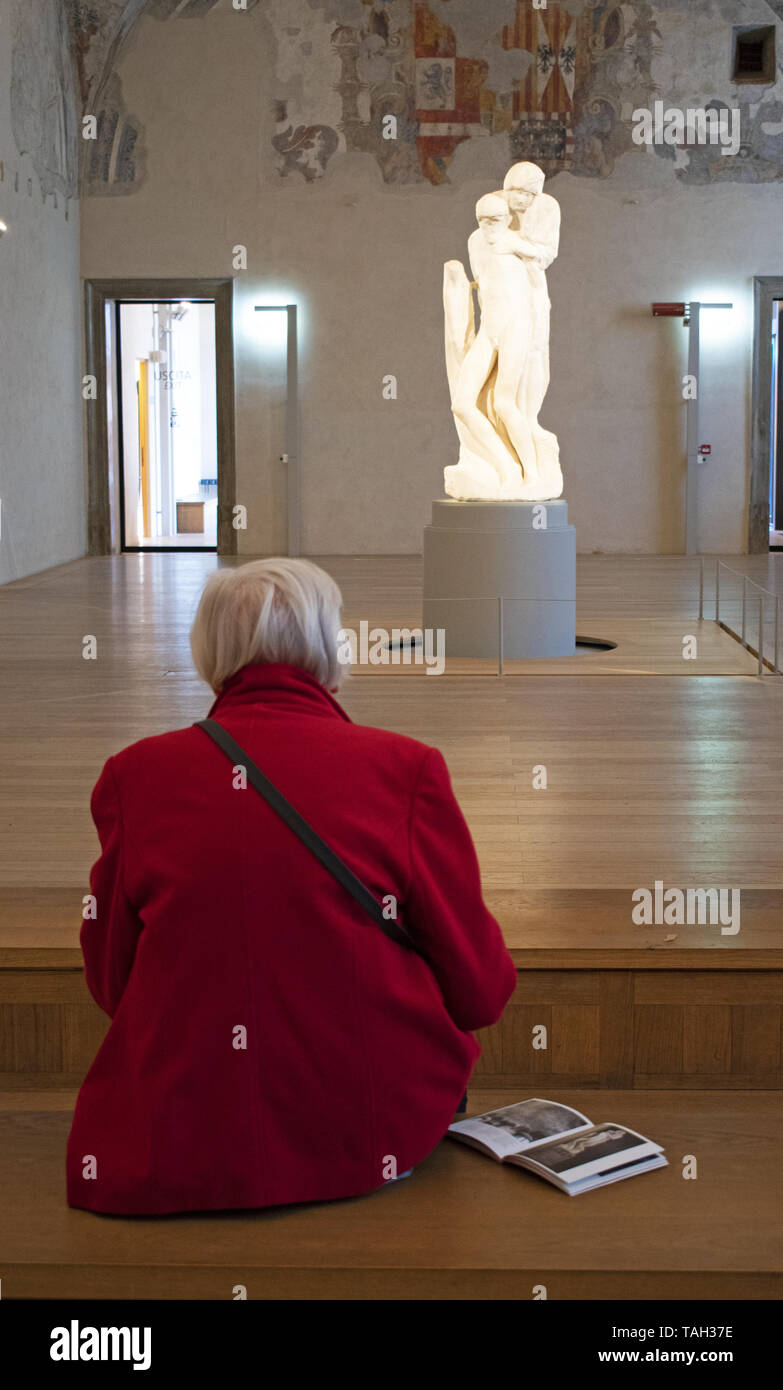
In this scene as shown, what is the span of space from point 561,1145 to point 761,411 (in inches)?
747

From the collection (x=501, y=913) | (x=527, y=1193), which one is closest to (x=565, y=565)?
(x=501, y=913)

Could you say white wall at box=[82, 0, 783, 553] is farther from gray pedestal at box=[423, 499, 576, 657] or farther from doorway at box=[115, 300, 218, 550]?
gray pedestal at box=[423, 499, 576, 657]

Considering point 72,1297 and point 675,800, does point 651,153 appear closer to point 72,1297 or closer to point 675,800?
point 675,800

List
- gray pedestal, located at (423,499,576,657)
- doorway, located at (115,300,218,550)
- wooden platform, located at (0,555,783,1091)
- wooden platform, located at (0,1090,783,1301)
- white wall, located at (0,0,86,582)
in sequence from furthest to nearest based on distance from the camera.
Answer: doorway, located at (115,300,218,550) < white wall, located at (0,0,86,582) < gray pedestal, located at (423,499,576,657) < wooden platform, located at (0,555,783,1091) < wooden platform, located at (0,1090,783,1301)

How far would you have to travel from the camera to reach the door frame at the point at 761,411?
20.8m

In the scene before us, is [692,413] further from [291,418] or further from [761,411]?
[291,418]

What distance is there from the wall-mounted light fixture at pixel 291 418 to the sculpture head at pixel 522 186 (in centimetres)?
951

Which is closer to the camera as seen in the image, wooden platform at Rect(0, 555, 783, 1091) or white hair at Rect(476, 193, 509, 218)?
wooden platform at Rect(0, 555, 783, 1091)

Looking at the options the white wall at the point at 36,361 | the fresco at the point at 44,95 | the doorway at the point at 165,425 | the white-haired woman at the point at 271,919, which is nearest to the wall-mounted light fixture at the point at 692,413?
the doorway at the point at 165,425

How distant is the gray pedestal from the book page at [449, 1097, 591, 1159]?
7.75 m

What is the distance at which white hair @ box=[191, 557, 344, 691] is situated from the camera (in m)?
2.95

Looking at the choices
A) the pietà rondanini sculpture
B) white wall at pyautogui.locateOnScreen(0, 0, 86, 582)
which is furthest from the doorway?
the pietà rondanini sculpture

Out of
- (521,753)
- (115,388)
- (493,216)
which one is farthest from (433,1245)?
(115,388)

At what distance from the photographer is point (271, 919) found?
9.82 feet
